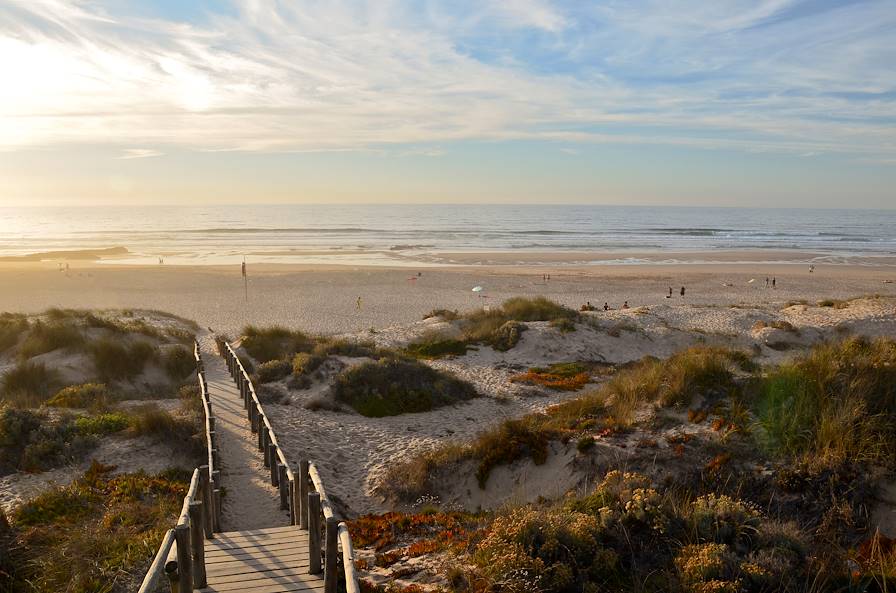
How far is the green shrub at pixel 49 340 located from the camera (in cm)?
1908

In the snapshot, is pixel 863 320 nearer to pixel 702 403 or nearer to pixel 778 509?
pixel 702 403

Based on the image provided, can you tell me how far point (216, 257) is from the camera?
6362cm

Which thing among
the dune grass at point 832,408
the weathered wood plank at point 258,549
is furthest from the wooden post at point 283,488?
the dune grass at point 832,408

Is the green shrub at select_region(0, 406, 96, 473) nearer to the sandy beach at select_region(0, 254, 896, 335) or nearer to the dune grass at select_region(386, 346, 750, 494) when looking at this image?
the dune grass at select_region(386, 346, 750, 494)

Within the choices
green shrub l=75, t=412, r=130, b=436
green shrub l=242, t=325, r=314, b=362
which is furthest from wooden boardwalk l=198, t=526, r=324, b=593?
green shrub l=242, t=325, r=314, b=362

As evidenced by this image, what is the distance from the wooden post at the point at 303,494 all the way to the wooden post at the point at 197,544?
4.64 ft

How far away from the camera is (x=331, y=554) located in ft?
18.3

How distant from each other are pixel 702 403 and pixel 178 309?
30992mm

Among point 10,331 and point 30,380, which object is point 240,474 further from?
point 10,331

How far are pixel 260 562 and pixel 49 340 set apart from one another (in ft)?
55.5

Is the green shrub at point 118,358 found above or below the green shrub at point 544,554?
below

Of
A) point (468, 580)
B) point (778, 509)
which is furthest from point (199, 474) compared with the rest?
point (778, 509)

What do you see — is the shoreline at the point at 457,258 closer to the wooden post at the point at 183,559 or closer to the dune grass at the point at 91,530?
the dune grass at the point at 91,530

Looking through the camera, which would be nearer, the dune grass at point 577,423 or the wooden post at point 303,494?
the wooden post at point 303,494
